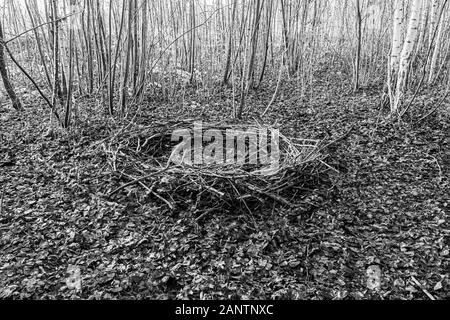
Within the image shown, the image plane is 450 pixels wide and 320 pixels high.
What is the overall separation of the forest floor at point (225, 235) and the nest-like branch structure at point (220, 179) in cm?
11

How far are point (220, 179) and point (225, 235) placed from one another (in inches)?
20.4

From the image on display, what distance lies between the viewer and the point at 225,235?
247 cm

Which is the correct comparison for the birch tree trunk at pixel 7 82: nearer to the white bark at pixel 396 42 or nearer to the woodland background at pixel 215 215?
the woodland background at pixel 215 215

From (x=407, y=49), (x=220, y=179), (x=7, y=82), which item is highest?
(x=407, y=49)

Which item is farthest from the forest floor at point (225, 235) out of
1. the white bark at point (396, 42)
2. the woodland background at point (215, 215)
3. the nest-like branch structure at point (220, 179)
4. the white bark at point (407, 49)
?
the white bark at point (396, 42)

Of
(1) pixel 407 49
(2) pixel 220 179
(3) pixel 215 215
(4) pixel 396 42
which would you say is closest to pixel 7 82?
(2) pixel 220 179

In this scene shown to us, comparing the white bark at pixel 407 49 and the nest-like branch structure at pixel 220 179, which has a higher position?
the white bark at pixel 407 49

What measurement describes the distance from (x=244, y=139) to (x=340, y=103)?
2302mm

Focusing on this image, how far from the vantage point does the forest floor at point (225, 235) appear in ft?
6.65

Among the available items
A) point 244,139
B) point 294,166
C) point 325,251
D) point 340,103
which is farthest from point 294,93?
point 325,251

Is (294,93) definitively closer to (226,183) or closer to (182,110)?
(182,110)

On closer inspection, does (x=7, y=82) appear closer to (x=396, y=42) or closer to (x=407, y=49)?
(x=407, y=49)

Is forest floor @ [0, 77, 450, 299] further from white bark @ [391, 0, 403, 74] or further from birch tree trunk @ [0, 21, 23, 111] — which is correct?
white bark @ [391, 0, 403, 74]

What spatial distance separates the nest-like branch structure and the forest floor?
0.37ft
